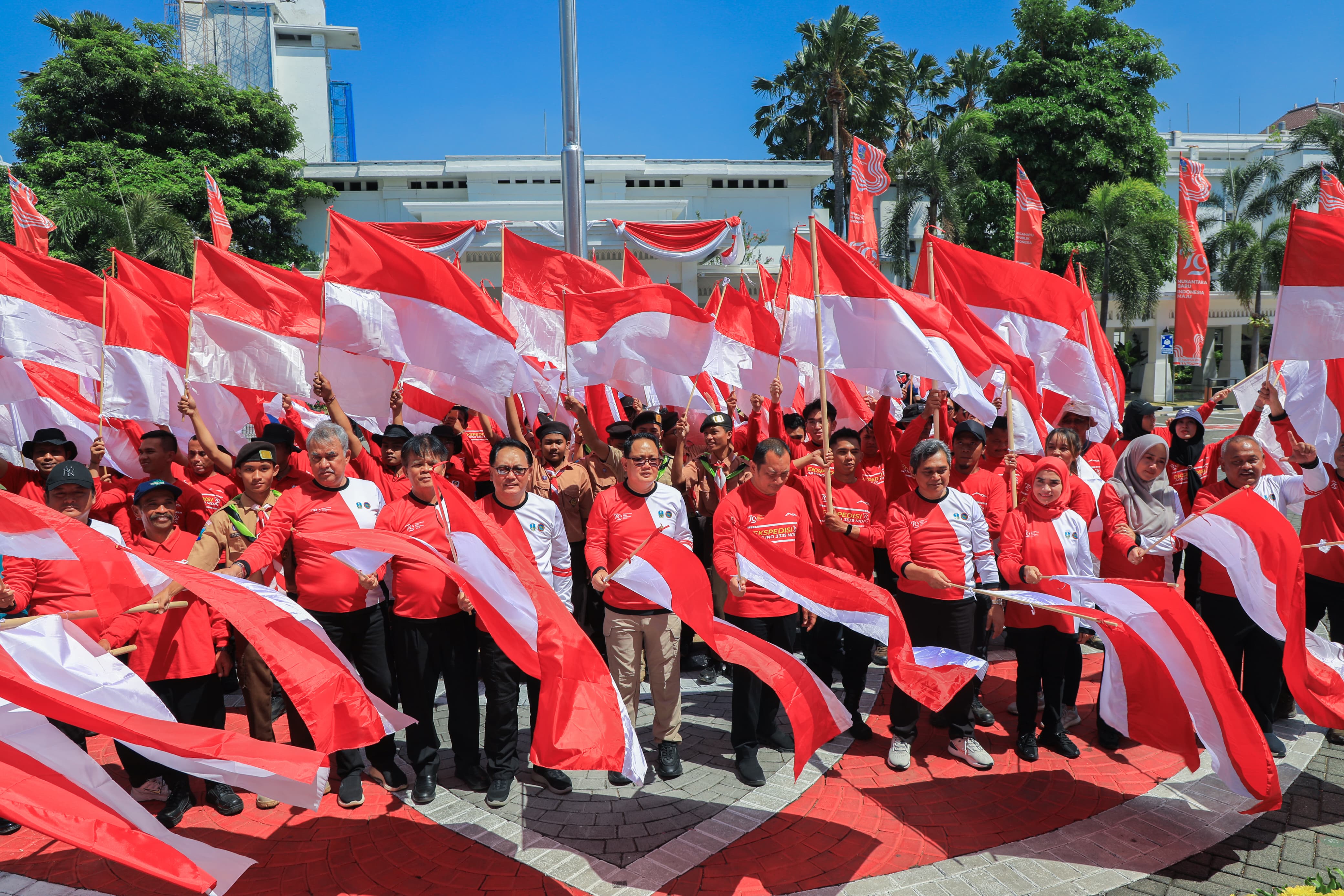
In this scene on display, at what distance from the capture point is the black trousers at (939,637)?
205 inches

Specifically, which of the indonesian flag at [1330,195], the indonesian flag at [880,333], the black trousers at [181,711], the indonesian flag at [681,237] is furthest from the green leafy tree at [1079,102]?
the black trousers at [181,711]

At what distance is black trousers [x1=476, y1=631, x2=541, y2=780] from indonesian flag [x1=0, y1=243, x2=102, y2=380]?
14.6 feet

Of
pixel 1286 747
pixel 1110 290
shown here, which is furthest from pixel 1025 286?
pixel 1110 290

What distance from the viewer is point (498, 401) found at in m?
6.88

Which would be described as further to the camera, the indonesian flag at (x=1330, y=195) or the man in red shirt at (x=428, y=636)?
the indonesian flag at (x=1330, y=195)

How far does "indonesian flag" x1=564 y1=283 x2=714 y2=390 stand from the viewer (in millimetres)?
7254

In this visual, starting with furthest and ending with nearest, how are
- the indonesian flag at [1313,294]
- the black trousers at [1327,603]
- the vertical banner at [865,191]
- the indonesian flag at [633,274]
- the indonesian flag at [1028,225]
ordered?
the vertical banner at [865,191], the indonesian flag at [1028,225], the indonesian flag at [633,274], the indonesian flag at [1313,294], the black trousers at [1327,603]

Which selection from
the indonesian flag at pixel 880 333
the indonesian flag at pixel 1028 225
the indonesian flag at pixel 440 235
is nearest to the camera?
the indonesian flag at pixel 880 333

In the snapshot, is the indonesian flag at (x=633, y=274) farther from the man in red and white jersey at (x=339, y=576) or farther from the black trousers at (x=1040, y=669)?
the black trousers at (x=1040, y=669)

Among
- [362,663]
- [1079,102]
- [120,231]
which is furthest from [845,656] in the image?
[1079,102]

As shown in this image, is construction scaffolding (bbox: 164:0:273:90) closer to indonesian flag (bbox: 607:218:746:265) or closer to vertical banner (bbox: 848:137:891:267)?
indonesian flag (bbox: 607:218:746:265)

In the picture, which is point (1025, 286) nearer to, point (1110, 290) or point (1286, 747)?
point (1286, 747)

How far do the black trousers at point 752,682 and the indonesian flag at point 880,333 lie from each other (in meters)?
1.98

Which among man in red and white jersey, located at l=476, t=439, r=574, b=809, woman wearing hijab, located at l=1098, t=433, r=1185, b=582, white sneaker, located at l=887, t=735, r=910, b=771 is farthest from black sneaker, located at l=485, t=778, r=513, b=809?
woman wearing hijab, located at l=1098, t=433, r=1185, b=582
